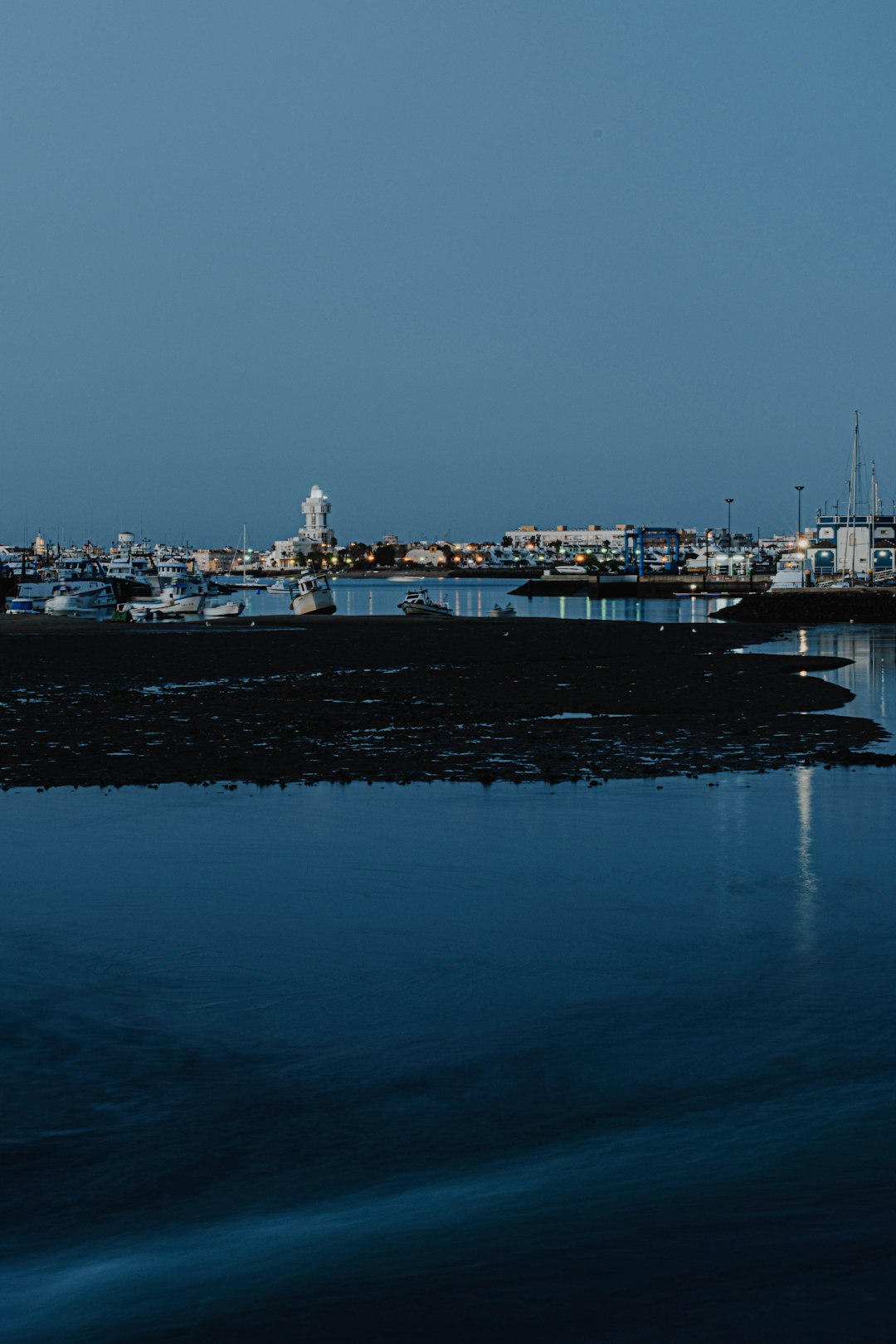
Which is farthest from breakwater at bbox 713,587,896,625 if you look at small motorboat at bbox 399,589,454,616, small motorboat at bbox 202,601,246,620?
small motorboat at bbox 202,601,246,620

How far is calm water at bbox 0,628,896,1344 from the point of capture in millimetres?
6484

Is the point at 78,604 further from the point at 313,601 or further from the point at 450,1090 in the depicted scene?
the point at 450,1090

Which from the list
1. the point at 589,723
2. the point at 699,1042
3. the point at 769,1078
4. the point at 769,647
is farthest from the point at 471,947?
the point at 769,647

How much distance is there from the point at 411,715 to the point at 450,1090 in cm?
2247

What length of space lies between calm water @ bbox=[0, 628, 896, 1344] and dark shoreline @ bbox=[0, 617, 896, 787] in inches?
249

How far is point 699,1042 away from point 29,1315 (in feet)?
16.9

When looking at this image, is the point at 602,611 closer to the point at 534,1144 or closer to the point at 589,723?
the point at 589,723

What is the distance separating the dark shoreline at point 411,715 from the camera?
23.4 meters

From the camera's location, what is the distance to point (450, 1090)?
902 centimetres

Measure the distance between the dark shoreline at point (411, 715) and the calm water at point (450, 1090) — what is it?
633cm

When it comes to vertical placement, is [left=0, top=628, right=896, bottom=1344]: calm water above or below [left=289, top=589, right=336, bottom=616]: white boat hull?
below

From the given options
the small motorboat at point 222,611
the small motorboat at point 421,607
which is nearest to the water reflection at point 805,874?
the small motorboat at point 222,611

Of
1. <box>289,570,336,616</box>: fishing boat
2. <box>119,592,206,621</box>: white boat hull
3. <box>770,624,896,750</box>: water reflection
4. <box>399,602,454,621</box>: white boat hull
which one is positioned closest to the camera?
<box>770,624,896,750</box>: water reflection

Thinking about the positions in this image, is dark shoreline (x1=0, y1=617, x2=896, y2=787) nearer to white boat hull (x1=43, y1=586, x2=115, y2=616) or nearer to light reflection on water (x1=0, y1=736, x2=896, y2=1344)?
light reflection on water (x1=0, y1=736, x2=896, y2=1344)
